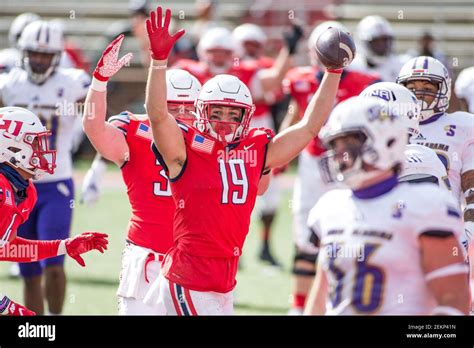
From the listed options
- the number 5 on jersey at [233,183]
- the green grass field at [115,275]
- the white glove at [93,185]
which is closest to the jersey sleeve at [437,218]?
the number 5 on jersey at [233,183]

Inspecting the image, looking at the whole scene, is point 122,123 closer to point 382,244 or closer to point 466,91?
point 382,244

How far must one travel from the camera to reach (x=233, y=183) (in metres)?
4.95

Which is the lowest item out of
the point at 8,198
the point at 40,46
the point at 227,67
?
the point at 8,198

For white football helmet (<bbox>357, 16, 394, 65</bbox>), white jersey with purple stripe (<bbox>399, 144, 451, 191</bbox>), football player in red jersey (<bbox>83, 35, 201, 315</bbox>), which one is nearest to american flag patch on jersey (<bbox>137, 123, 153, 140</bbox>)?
football player in red jersey (<bbox>83, 35, 201, 315</bbox>)

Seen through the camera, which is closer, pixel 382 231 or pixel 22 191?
pixel 382 231

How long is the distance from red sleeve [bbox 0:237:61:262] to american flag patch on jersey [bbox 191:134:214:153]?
→ 94 cm

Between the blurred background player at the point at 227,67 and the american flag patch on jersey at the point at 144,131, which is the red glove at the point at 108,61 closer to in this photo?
the american flag patch on jersey at the point at 144,131

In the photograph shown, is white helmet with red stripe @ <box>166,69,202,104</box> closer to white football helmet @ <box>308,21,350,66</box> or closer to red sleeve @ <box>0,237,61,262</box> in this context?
white football helmet @ <box>308,21,350,66</box>

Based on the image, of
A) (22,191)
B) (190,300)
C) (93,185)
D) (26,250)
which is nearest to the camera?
(190,300)

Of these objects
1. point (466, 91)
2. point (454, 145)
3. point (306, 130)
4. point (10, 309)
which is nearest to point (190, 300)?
point (10, 309)

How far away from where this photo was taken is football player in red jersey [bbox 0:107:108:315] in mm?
5160

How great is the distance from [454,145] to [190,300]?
1850 millimetres

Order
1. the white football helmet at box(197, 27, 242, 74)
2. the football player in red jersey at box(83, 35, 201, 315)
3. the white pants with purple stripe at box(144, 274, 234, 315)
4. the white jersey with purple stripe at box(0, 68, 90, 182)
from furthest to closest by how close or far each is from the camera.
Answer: the white football helmet at box(197, 27, 242, 74), the white jersey with purple stripe at box(0, 68, 90, 182), the football player in red jersey at box(83, 35, 201, 315), the white pants with purple stripe at box(144, 274, 234, 315)
